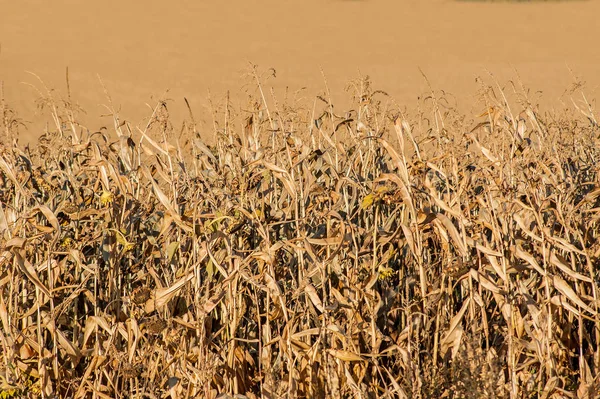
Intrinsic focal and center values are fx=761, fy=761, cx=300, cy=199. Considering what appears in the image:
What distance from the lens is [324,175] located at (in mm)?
3299

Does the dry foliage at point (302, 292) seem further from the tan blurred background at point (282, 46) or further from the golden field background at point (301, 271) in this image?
the tan blurred background at point (282, 46)

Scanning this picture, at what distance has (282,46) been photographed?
1065 inches

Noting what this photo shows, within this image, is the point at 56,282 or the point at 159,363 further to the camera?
the point at 56,282

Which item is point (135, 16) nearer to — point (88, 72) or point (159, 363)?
point (88, 72)

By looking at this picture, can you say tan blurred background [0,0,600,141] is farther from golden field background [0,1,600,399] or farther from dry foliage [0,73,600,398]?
dry foliage [0,73,600,398]

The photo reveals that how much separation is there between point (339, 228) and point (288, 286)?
428mm

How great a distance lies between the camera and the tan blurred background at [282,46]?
17.9 metres

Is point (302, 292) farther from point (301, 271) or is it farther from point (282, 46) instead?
point (282, 46)

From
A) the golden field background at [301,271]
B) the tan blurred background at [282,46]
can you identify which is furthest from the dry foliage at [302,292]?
the tan blurred background at [282,46]

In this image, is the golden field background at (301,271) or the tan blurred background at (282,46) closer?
the golden field background at (301,271)

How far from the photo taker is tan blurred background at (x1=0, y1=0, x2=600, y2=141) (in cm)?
1792

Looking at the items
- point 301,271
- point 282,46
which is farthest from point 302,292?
point 282,46

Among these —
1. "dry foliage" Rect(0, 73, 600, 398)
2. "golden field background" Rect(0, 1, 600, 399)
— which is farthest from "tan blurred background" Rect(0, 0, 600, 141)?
"dry foliage" Rect(0, 73, 600, 398)

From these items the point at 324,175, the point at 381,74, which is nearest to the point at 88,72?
the point at 381,74
